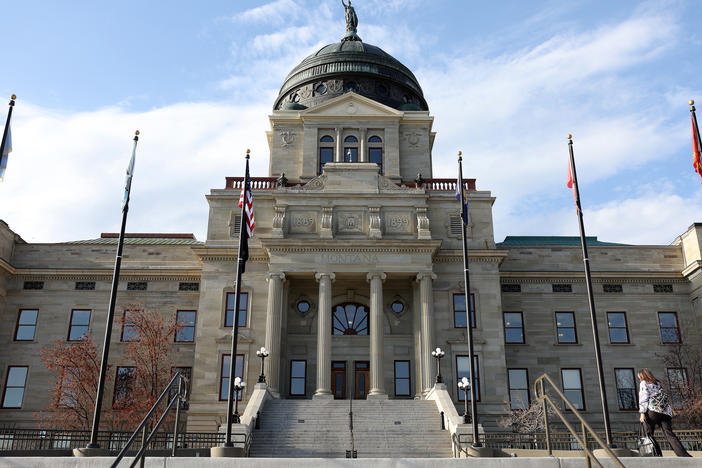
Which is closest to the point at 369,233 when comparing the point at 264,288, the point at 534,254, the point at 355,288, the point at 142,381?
the point at 355,288

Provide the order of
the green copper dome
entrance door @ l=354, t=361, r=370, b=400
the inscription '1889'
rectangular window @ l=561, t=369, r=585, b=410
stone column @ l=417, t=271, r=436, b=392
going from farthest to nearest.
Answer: the green copper dome
rectangular window @ l=561, t=369, r=585, b=410
entrance door @ l=354, t=361, r=370, b=400
the inscription '1889'
stone column @ l=417, t=271, r=436, b=392

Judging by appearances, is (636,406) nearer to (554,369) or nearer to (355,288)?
(554,369)

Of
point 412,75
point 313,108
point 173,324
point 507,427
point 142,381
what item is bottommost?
point 507,427

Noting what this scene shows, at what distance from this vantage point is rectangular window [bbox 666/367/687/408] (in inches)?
1494

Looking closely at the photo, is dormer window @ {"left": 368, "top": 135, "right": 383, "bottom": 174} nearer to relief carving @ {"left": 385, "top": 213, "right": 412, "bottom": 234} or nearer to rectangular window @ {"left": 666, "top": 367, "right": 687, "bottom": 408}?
relief carving @ {"left": 385, "top": 213, "right": 412, "bottom": 234}

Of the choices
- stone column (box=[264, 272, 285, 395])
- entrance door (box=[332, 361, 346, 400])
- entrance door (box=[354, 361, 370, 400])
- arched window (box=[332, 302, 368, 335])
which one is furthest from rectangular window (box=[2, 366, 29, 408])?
entrance door (box=[354, 361, 370, 400])

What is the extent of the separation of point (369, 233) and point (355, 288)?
3521 millimetres

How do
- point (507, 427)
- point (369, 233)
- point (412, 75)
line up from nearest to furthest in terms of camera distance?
point (507, 427), point (369, 233), point (412, 75)

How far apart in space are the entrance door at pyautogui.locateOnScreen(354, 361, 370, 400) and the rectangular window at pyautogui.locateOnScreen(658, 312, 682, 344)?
1831 centimetres

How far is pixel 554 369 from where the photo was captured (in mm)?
40500

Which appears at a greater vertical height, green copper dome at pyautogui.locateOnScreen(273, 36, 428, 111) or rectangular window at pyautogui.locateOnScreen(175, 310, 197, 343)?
green copper dome at pyautogui.locateOnScreen(273, 36, 428, 111)

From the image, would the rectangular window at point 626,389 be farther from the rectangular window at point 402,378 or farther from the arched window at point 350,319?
the arched window at point 350,319

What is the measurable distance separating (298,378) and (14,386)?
55.7ft

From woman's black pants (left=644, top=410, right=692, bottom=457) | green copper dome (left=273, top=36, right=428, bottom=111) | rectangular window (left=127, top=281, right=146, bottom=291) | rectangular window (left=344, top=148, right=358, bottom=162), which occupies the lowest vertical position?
woman's black pants (left=644, top=410, right=692, bottom=457)
